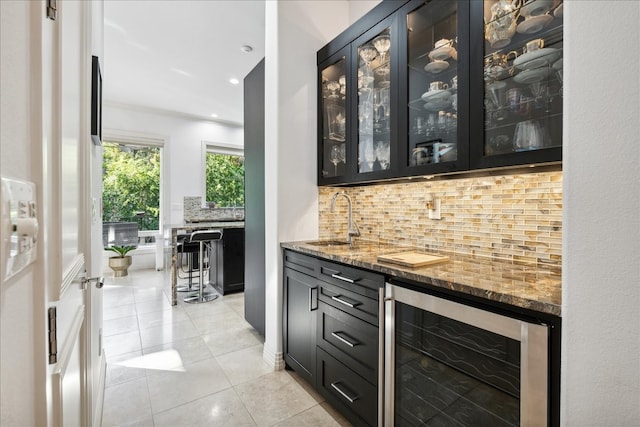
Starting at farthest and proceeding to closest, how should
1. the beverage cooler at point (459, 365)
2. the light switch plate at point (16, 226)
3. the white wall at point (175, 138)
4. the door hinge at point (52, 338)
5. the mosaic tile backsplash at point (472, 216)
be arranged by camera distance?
the white wall at point (175, 138) → the mosaic tile backsplash at point (472, 216) → the beverage cooler at point (459, 365) → the door hinge at point (52, 338) → the light switch plate at point (16, 226)

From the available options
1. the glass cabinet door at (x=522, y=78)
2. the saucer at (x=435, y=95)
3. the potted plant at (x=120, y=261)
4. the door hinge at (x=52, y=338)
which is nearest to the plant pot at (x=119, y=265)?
the potted plant at (x=120, y=261)

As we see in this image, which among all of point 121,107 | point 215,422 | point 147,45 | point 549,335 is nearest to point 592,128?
point 549,335

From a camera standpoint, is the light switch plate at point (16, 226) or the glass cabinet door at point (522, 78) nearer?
the light switch plate at point (16, 226)

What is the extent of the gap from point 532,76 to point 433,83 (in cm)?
48

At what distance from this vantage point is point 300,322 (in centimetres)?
207

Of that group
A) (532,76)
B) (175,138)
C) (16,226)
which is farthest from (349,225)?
(175,138)

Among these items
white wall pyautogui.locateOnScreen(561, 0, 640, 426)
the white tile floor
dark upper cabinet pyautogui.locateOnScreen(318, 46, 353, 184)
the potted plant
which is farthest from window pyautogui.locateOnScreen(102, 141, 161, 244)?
white wall pyautogui.locateOnScreen(561, 0, 640, 426)

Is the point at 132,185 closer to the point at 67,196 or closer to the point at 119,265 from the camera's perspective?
the point at 119,265

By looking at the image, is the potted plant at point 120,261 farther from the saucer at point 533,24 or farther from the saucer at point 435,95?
the saucer at point 533,24

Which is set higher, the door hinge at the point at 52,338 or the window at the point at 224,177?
the window at the point at 224,177

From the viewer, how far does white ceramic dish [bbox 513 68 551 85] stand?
1243 millimetres

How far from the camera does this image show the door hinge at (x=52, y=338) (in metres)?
0.62

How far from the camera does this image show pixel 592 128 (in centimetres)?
79

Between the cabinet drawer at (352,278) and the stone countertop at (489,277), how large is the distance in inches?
1.5
